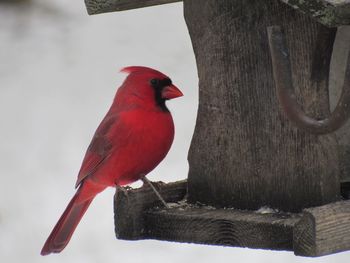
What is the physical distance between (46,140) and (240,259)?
4.94 feet

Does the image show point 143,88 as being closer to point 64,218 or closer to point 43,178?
point 64,218

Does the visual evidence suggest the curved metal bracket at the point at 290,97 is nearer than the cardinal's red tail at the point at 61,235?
Yes

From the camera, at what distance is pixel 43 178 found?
616cm

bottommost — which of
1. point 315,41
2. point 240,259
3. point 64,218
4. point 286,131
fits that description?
point 240,259

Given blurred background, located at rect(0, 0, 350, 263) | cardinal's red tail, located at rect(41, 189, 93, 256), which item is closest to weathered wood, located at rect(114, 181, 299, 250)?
cardinal's red tail, located at rect(41, 189, 93, 256)

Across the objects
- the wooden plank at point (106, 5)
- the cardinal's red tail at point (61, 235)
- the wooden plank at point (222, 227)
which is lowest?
the cardinal's red tail at point (61, 235)

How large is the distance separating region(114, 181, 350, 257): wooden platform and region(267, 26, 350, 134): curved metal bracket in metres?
0.21

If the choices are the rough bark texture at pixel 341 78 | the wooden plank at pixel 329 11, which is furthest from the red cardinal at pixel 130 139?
the wooden plank at pixel 329 11

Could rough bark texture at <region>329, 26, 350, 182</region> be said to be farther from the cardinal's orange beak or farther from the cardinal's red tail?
the cardinal's red tail

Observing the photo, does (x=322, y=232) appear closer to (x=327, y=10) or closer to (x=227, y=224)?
(x=227, y=224)

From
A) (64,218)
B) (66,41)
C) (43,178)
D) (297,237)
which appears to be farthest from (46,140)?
(297,237)

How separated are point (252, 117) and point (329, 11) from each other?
0.55 metres

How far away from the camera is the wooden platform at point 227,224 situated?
9.82 feet

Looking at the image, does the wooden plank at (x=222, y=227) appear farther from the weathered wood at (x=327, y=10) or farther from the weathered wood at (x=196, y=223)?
the weathered wood at (x=327, y=10)
